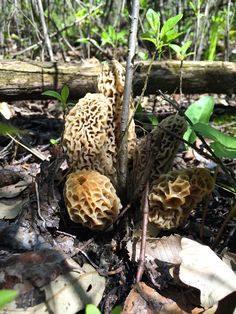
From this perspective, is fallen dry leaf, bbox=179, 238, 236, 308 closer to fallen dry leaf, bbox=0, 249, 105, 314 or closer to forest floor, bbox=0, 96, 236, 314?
forest floor, bbox=0, 96, 236, 314

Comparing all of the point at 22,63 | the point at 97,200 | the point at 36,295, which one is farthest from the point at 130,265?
the point at 22,63

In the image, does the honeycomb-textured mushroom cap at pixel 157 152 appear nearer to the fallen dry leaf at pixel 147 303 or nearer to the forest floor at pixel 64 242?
the forest floor at pixel 64 242

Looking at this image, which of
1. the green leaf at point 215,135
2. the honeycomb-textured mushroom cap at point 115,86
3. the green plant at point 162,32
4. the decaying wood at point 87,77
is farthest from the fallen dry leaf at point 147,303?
the decaying wood at point 87,77

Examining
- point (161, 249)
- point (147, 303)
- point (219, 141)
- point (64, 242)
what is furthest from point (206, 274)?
point (64, 242)

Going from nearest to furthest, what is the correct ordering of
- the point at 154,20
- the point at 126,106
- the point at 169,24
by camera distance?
1. the point at 126,106
2. the point at 169,24
3. the point at 154,20

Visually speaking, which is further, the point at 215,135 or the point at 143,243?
the point at 143,243

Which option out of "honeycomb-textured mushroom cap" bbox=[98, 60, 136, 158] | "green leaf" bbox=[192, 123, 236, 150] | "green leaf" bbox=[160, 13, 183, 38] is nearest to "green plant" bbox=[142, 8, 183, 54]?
"green leaf" bbox=[160, 13, 183, 38]

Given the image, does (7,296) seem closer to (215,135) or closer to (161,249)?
(215,135)
